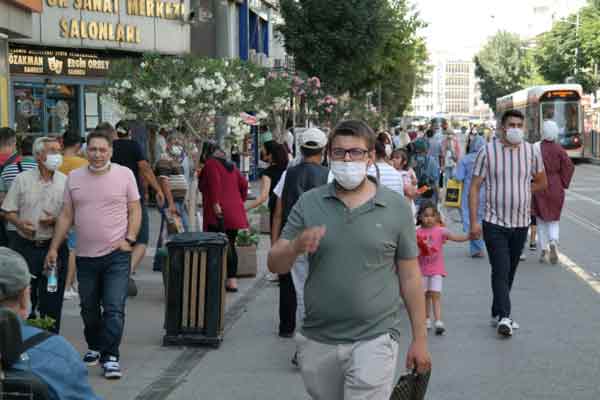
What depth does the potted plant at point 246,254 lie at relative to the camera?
42.6 feet

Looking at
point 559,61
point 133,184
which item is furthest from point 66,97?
point 559,61

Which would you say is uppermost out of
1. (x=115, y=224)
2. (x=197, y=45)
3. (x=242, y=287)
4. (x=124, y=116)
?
(x=197, y=45)

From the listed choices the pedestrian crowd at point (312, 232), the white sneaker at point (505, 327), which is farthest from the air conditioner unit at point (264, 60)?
the white sneaker at point (505, 327)

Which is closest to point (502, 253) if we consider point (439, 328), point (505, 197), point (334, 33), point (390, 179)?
point (505, 197)

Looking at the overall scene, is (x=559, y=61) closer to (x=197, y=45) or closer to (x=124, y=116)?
(x=197, y=45)

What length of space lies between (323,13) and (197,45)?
10.4 metres

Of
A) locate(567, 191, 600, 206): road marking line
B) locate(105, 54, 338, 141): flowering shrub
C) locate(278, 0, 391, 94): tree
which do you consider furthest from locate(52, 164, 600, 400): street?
locate(278, 0, 391, 94): tree

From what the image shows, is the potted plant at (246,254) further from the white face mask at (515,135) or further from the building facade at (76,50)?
the building facade at (76,50)

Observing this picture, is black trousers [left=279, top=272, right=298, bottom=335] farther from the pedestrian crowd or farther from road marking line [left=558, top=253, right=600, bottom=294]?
road marking line [left=558, top=253, right=600, bottom=294]

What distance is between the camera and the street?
7.21 meters

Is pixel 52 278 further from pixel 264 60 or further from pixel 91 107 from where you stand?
pixel 264 60

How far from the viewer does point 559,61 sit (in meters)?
66.8

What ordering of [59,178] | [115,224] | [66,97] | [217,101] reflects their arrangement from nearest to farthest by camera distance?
[115,224]
[59,178]
[217,101]
[66,97]

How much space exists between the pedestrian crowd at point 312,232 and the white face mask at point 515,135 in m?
0.01
